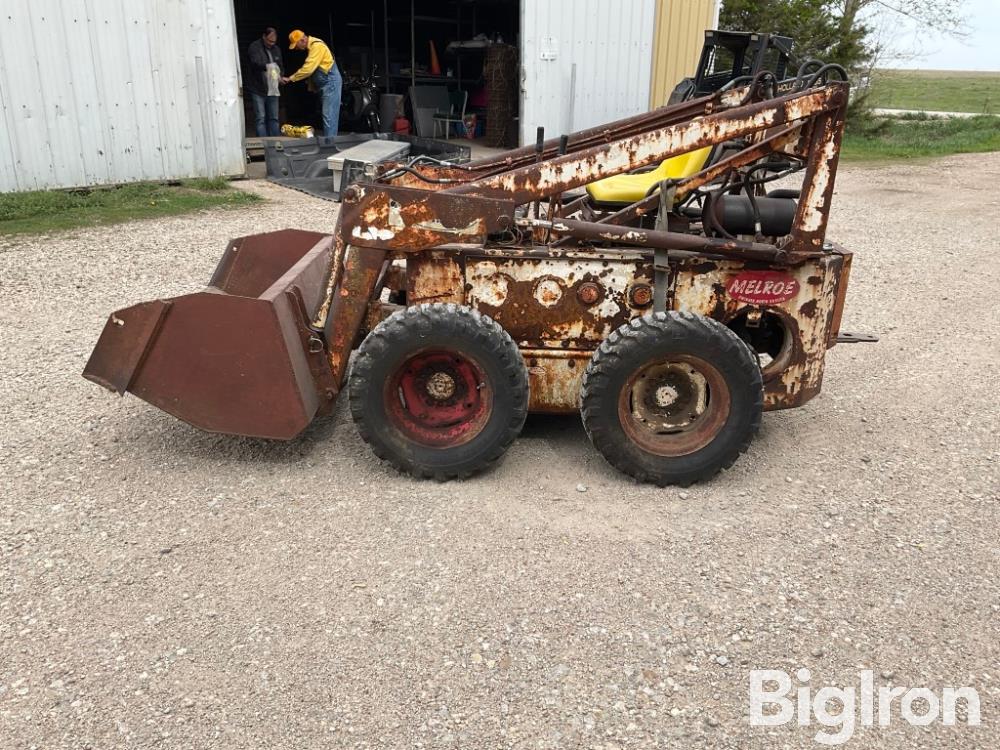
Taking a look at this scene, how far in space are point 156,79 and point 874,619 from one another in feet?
30.8

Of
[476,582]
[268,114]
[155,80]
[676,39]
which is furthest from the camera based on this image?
[676,39]

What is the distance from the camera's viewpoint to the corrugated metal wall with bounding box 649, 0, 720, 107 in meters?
12.9

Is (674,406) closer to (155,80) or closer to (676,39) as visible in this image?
(155,80)

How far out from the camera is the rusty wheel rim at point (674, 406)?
3.56 m

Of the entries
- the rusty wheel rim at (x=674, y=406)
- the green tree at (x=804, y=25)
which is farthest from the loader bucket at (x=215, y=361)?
the green tree at (x=804, y=25)

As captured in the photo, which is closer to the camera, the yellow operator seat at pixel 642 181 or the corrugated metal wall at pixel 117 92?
the yellow operator seat at pixel 642 181

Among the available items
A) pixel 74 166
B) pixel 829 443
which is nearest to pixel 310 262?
pixel 829 443

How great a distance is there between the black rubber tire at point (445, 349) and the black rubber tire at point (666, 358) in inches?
12.2

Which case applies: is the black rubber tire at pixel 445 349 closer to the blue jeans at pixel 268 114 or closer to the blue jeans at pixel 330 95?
the blue jeans at pixel 330 95

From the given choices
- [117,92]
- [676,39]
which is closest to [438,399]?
[117,92]

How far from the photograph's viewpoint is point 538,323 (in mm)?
3729

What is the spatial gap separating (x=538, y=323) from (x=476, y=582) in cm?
119

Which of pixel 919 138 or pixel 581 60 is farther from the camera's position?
pixel 919 138

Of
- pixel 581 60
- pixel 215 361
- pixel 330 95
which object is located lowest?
pixel 215 361
